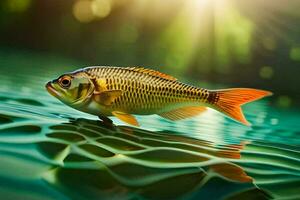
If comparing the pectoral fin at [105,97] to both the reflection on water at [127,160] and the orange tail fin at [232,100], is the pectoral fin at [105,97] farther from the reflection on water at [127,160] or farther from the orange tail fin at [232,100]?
the orange tail fin at [232,100]

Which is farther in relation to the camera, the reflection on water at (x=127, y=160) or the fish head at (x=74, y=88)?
the fish head at (x=74, y=88)

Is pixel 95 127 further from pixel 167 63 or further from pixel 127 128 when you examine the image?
pixel 167 63

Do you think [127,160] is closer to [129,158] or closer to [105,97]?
[129,158]

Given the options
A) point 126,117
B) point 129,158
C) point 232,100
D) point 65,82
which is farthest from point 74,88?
point 232,100

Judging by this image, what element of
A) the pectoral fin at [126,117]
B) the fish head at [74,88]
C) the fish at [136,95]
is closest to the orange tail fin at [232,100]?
the fish at [136,95]

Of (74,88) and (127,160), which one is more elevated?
(74,88)
